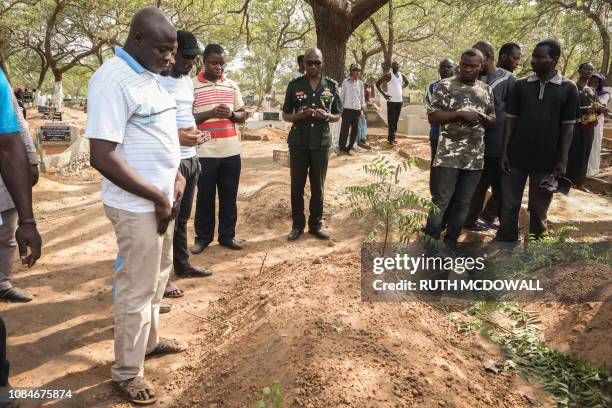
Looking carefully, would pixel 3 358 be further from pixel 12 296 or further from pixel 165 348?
pixel 12 296

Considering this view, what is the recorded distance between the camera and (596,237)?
16.7ft

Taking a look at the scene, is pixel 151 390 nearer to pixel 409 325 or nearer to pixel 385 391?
pixel 385 391

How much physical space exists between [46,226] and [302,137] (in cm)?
342

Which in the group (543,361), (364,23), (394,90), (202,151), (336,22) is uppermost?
(364,23)

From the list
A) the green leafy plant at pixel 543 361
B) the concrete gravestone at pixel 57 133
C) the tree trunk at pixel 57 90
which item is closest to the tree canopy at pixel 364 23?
the tree trunk at pixel 57 90

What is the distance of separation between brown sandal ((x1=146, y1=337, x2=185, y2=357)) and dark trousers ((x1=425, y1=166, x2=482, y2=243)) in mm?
2206

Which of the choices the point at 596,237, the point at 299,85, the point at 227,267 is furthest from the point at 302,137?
the point at 596,237

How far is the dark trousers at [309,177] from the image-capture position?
4.96 metres

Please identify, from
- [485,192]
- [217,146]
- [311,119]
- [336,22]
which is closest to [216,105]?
[217,146]

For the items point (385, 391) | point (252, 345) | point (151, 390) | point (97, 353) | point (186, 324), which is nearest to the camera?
point (385, 391)

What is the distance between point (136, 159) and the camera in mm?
2180

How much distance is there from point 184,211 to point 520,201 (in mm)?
3003

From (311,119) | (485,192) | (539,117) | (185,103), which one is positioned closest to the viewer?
(185,103)

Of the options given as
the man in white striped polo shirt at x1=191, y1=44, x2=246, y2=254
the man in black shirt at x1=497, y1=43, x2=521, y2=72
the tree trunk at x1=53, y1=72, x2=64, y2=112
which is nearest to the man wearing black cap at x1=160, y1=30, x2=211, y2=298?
the man in white striped polo shirt at x1=191, y1=44, x2=246, y2=254
